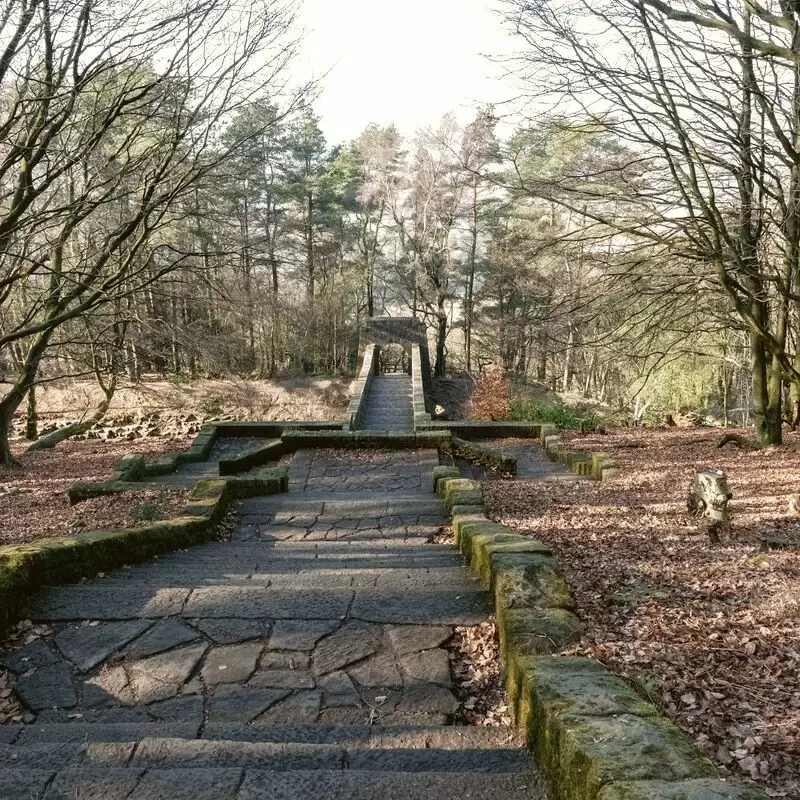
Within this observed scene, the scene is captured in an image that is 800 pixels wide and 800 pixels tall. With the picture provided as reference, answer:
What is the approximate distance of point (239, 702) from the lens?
3098mm

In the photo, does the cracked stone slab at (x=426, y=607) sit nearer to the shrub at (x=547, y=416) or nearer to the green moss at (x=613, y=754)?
the green moss at (x=613, y=754)

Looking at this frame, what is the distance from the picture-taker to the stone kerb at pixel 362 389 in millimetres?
14766

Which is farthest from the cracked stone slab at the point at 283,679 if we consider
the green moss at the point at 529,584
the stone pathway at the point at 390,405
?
the stone pathway at the point at 390,405

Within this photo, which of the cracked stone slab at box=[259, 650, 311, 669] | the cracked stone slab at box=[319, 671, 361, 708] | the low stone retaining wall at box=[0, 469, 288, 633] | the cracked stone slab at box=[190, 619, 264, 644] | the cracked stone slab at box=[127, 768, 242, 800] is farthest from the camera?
the low stone retaining wall at box=[0, 469, 288, 633]

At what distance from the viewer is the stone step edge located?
1.91 m

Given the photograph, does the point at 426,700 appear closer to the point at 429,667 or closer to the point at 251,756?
the point at 429,667

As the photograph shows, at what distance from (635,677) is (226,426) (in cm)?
1222

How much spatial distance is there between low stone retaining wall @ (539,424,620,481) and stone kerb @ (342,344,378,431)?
14.1ft

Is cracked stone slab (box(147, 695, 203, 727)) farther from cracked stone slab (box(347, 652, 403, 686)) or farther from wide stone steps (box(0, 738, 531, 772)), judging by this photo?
cracked stone slab (box(347, 652, 403, 686))

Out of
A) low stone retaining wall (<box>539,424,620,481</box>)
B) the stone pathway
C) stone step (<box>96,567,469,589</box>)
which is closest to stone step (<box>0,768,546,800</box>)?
stone step (<box>96,567,469,589</box>)

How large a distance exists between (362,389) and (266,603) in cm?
1479

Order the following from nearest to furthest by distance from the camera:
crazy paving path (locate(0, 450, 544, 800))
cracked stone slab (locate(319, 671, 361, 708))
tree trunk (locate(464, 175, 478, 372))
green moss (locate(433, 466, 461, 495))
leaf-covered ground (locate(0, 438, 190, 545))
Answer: crazy paving path (locate(0, 450, 544, 800)) → cracked stone slab (locate(319, 671, 361, 708)) → leaf-covered ground (locate(0, 438, 190, 545)) → green moss (locate(433, 466, 461, 495)) → tree trunk (locate(464, 175, 478, 372))

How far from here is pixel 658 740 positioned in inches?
83.0

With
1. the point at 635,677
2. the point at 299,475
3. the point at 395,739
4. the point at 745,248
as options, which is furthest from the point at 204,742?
the point at 745,248
